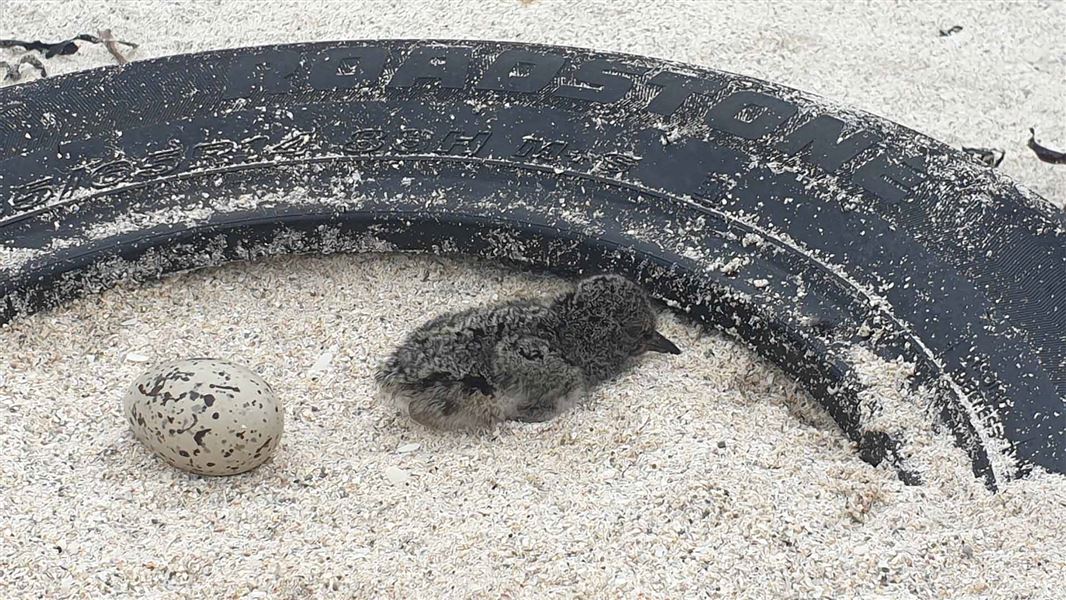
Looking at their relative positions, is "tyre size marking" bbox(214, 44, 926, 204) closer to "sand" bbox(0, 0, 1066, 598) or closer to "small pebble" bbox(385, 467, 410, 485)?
"sand" bbox(0, 0, 1066, 598)

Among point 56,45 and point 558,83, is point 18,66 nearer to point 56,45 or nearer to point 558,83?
point 56,45

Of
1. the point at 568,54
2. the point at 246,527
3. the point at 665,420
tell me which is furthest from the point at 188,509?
the point at 568,54

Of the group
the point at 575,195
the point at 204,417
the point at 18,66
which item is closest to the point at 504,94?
the point at 575,195

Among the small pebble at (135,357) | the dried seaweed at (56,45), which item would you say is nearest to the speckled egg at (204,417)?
the small pebble at (135,357)

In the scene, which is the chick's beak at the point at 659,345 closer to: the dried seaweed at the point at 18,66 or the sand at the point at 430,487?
the sand at the point at 430,487

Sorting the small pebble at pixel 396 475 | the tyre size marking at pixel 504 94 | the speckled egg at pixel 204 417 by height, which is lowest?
the small pebble at pixel 396 475

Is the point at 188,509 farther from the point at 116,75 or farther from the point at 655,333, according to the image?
the point at 116,75

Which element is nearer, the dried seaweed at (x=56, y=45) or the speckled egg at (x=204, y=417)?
the speckled egg at (x=204, y=417)
